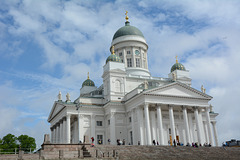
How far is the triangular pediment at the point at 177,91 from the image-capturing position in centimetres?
4188

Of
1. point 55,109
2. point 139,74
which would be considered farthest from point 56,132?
point 139,74

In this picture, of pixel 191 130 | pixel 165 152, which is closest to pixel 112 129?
pixel 191 130

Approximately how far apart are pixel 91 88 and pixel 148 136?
2246 cm

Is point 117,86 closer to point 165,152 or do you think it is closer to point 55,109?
point 55,109

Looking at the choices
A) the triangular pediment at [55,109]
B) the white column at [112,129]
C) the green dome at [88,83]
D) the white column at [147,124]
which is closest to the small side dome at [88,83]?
the green dome at [88,83]

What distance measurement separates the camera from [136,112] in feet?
140

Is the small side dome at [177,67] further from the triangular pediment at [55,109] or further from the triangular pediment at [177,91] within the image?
the triangular pediment at [55,109]

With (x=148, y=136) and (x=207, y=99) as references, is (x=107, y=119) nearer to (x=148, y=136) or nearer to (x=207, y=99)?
(x=148, y=136)

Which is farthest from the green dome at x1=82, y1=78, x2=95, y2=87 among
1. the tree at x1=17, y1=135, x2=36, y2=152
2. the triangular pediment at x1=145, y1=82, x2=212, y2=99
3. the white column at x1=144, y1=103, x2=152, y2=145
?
the tree at x1=17, y1=135, x2=36, y2=152

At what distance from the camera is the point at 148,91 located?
1609 inches

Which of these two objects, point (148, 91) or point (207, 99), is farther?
point (207, 99)

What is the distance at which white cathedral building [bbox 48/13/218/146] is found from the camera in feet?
137

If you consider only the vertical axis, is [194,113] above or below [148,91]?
below

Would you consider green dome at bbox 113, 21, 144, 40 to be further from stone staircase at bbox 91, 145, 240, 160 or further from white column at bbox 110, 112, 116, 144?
stone staircase at bbox 91, 145, 240, 160
